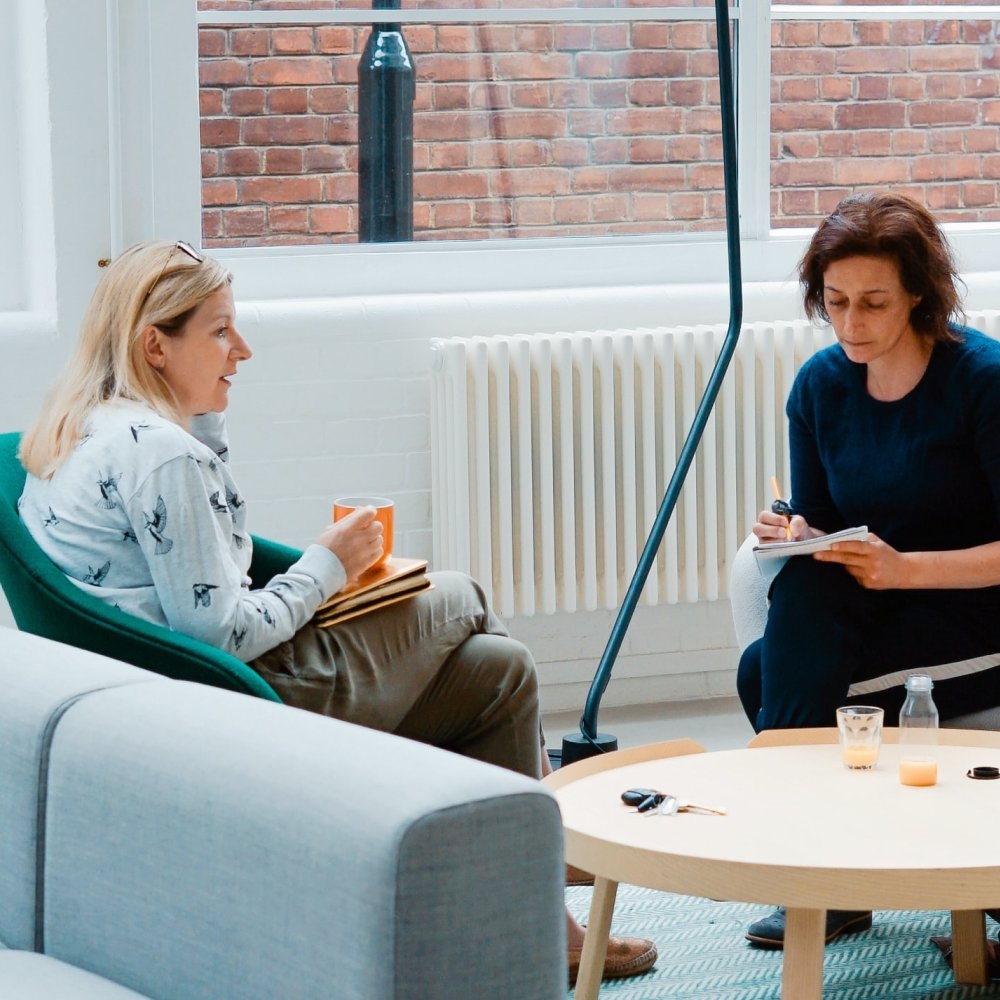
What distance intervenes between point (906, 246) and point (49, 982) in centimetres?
187

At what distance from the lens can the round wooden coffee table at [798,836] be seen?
1752 millimetres

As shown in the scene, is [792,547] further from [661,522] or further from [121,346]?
[121,346]

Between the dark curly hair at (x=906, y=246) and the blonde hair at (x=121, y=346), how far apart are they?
1.05 meters

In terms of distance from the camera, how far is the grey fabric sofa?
3.78 feet

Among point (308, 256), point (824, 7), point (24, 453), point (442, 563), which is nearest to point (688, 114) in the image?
point (824, 7)

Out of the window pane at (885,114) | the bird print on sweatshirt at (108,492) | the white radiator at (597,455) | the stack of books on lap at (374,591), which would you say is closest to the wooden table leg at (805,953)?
the stack of books on lap at (374,591)

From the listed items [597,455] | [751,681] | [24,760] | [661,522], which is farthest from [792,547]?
[24,760]

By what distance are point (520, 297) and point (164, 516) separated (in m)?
1.79

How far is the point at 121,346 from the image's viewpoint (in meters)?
→ 2.28

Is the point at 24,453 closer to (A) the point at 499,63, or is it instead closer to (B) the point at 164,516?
(B) the point at 164,516

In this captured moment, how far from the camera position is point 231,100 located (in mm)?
3650

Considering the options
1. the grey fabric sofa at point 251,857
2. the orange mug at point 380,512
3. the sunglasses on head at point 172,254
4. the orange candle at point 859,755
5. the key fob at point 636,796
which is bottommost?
the key fob at point 636,796

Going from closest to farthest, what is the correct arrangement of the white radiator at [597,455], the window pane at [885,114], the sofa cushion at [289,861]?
the sofa cushion at [289,861]
the white radiator at [597,455]
the window pane at [885,114]

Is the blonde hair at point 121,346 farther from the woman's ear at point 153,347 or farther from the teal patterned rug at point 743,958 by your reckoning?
the teal patterned rug at point 743,958
